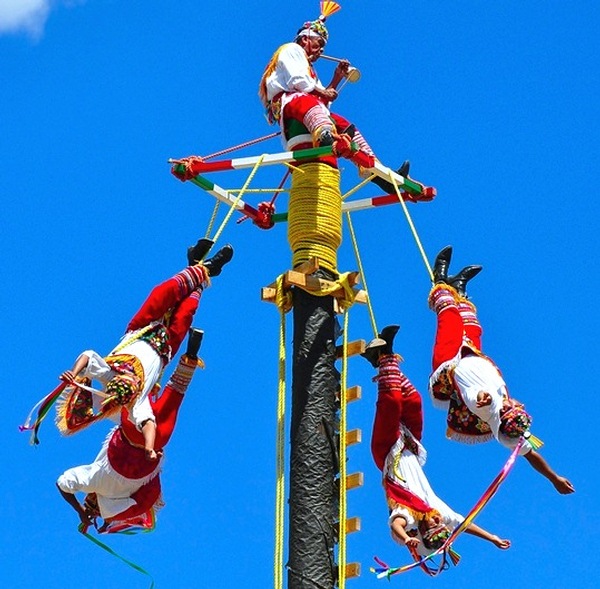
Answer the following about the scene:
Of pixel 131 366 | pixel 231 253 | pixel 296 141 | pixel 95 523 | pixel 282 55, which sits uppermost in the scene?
pixel 282 55

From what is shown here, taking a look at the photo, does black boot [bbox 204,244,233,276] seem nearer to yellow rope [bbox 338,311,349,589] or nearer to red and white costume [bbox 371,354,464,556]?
yellow rope [bbox 338,311,349,589]

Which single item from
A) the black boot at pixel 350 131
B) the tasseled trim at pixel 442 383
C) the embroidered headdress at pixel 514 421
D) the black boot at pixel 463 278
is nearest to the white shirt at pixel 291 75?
the black boot at pixel 350 131

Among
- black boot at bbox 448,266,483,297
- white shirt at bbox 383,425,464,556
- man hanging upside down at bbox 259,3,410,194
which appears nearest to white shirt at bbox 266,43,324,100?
man hanging upside down at bbox 259,3,410,194

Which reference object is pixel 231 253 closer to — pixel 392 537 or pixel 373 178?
pixel 373 178

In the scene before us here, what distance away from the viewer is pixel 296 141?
8.16m

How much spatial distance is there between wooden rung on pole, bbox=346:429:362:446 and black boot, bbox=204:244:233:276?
4.03ft

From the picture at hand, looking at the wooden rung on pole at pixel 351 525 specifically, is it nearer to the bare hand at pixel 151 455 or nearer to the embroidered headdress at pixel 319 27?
the bare hand at pixel 151 455

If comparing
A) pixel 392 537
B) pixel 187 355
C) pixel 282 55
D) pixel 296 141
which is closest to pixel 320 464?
pixel 392 537

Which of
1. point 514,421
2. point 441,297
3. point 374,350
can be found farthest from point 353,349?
point 514,421

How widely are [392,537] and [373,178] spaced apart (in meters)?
2.38

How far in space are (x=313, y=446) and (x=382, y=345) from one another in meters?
0.68

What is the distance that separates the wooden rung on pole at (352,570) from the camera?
23.0 feet

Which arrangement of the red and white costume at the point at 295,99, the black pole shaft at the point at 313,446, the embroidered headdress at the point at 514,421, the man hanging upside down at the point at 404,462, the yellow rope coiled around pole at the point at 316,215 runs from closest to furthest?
the black pole shaft at the point at 313,446, the embroidered headdress at the point at 514,421, the man hanging upside down at the point at 404,462, the yellow rope coiled around pole at the point at 316,215, the red and white costume at the point at 295,99

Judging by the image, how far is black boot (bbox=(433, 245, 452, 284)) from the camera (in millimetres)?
7855
